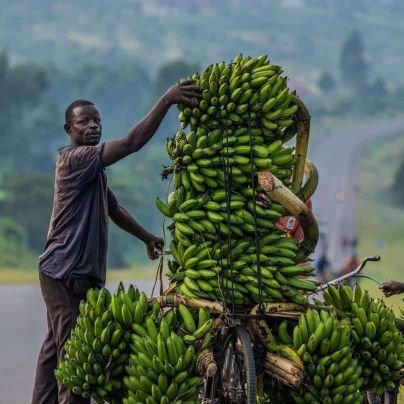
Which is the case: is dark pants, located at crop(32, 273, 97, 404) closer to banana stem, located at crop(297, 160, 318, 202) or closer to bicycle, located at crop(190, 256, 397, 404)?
bicycle, located at crop(190, 256, 397, 404)

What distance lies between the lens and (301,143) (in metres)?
7.30

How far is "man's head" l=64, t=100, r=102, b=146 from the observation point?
7449 mm

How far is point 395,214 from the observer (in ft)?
282

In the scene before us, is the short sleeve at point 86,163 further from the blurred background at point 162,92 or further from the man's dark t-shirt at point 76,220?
the blurred background at point 162,92

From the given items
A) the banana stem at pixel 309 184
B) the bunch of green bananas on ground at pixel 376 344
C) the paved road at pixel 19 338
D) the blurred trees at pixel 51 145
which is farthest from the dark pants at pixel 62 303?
the blurred trees at pixel 51 145

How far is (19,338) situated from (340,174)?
8210 cm

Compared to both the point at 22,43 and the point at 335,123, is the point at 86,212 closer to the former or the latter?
the point at 335,123

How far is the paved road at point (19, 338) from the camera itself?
11775 mm

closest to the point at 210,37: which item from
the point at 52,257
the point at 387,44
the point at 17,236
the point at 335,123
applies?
the point at 387,44

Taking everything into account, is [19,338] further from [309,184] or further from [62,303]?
[309,184]

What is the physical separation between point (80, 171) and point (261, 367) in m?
1.41

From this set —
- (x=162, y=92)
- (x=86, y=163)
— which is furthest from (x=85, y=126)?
(x=162, y=92)

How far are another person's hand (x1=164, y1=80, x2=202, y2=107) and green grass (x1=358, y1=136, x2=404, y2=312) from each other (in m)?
50.8

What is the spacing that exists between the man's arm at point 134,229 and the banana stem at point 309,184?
3.16ft
